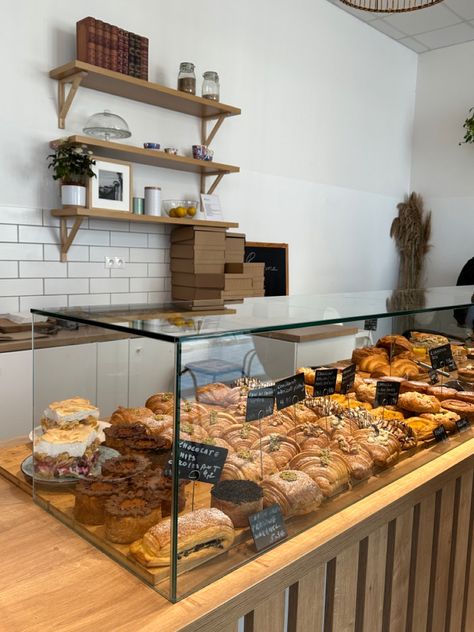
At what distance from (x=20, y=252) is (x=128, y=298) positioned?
2.37ft

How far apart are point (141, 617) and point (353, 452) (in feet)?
2.11

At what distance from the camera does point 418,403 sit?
5.29 ft

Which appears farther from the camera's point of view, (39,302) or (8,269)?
(39,302)

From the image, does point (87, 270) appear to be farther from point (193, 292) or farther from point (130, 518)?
point (130, 518)

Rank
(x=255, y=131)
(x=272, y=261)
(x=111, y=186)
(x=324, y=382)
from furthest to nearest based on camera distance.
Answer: (x=272, y=261) < (x=255, y=131) < (x=111, y=186) < (x=324, y=382)

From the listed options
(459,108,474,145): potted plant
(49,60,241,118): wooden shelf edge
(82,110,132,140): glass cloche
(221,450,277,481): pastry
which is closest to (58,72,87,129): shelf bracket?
(49,60,241,118): wooden shelf edge

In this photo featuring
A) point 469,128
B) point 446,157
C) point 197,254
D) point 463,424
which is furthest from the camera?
point 446,157

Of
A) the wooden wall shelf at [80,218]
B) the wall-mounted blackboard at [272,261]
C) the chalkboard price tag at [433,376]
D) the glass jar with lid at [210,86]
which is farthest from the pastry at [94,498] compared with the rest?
the wall-mounted blackboard at [272,261]

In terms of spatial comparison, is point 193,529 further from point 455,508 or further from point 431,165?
point 431,165

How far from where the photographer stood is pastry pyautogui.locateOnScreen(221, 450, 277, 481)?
980 mm

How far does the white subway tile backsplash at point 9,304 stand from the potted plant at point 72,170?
1.84 feet

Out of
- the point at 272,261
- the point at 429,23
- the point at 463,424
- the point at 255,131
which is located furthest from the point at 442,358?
the point at 429,23

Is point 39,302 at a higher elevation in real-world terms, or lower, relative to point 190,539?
higher

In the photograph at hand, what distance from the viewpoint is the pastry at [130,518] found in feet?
2.95
